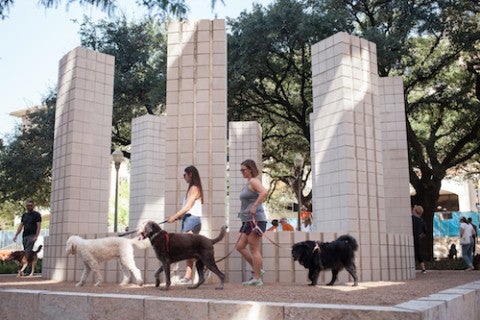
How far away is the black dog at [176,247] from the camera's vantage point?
21.0 feet

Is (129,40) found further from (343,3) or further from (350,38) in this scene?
(350,38)

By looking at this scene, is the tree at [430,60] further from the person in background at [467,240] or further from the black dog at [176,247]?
the black dog at [176,247]

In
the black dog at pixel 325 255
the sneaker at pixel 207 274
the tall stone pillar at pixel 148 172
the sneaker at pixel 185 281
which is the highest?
the tall stone pillar at pixel 148 172

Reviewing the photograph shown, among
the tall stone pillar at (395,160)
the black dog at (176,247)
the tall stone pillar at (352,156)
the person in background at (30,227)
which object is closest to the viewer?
the black dog at (176,247)

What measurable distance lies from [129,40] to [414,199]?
47.2 feet

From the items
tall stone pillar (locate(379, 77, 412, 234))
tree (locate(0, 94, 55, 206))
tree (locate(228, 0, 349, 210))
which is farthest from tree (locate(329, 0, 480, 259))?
tree (locate(0, 94, 55, 206))

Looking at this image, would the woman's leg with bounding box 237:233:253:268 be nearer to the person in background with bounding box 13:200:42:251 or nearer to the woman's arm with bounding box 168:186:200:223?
the woman's arm with bounding box 168:186:200:223

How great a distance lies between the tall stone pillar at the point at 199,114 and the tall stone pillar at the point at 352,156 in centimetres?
196

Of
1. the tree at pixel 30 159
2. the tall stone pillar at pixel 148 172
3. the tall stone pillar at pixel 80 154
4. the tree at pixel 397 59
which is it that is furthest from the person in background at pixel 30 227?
the tree at pixel 30 159

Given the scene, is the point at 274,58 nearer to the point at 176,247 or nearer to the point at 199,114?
the point at 199,114

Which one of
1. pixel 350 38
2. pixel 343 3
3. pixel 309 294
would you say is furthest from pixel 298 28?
pixel 309 294

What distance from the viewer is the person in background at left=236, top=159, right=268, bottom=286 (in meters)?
6.88

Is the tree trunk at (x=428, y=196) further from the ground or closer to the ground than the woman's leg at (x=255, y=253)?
further from the ground

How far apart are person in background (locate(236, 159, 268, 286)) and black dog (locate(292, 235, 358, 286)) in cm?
54
